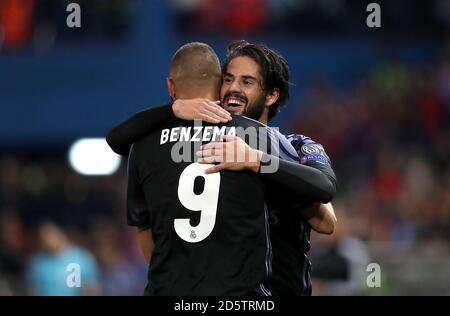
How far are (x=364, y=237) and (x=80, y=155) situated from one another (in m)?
5.20

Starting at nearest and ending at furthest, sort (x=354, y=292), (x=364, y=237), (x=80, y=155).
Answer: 1. (x=354, y=292)
2. (x=364, y=237)
3. (x=80, y=155)

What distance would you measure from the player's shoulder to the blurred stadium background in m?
5.61

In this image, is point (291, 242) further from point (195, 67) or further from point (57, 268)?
point (57, 268)

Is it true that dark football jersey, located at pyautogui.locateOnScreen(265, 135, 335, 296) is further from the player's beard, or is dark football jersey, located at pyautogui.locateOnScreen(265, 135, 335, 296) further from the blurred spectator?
the blurred spectator

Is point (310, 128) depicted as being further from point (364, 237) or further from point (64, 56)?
point (64, 56)

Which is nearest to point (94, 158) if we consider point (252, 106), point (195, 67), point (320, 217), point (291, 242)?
point (252, 106)

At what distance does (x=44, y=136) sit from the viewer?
45.8 ft

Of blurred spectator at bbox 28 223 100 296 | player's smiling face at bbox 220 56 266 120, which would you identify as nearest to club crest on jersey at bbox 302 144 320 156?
player's smiling face at bbox 220 56 266 120

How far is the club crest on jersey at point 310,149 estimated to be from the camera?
16.0ft

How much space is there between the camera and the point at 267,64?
511 centimetres

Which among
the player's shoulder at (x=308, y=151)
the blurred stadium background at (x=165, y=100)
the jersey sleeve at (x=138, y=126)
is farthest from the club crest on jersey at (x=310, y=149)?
the blurred stadium background at (x=165, y=100)

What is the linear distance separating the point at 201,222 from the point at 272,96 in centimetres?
102
